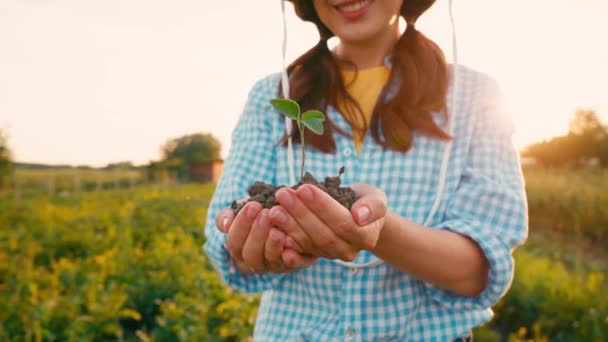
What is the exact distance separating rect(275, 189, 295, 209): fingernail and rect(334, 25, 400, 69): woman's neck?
2.32 ft

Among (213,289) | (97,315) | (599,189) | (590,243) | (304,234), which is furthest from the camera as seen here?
(599,189)

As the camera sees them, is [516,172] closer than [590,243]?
Yes

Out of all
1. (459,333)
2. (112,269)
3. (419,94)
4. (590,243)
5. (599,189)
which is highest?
(419,94)

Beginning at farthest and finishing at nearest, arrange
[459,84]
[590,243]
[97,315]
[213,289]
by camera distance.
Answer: [590,243] < [213,289] < [97,315] < [459,84]

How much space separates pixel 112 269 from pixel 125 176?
34463 millimetres

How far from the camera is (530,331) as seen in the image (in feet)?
12.9

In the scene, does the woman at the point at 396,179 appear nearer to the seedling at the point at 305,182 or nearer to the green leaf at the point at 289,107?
the seedling at the point at 305,182

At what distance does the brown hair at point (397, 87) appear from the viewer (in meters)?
1.39

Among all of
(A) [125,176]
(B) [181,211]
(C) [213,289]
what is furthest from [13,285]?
(A) [125,176]

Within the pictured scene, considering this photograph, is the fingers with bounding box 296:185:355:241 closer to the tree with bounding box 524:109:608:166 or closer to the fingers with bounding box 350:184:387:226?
the fingers with bounding box 350:184:387:226

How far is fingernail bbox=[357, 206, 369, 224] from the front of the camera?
96 centimetres

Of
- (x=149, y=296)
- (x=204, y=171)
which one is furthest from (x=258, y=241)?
(x=204, y=171)

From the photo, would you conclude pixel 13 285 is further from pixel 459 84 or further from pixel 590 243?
pixel 590 243

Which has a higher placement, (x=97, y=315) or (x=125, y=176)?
(x=97, y=315)
